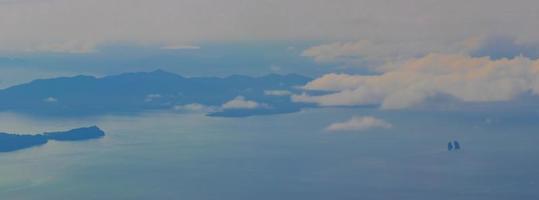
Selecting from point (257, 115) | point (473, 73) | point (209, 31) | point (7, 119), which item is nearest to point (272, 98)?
point (257, 115)

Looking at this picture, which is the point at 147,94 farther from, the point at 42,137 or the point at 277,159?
the point at 277,159

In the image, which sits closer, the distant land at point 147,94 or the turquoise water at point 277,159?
the turquoise water at point 277,159

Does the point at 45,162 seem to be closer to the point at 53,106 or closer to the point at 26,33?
the point at 53,106

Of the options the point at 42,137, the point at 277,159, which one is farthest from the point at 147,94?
the point at 277,159

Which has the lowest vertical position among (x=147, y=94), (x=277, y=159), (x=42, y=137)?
(x=277, y=159)

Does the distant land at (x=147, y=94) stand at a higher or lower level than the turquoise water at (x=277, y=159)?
higher
